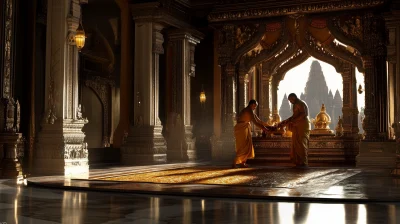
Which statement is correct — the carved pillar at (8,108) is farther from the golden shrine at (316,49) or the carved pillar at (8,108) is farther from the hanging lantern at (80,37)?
the golden shrine at (316,49)

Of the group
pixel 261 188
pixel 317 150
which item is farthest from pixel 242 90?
pixel 261 188

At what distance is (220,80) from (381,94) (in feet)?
18.2

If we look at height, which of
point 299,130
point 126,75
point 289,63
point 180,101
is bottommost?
point 299,130

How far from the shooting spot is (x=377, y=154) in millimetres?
13859

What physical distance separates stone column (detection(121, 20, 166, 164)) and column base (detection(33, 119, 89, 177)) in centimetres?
359

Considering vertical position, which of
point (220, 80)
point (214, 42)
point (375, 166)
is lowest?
point (375, 166)

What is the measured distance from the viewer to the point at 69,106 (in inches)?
433

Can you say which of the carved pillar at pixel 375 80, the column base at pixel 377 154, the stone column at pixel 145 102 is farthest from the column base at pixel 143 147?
the carved pillar at pixel 375 80

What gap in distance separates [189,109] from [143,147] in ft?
9.01

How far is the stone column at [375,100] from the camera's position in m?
13.8

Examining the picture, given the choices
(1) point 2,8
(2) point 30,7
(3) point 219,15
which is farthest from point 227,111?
(1) point 2,8

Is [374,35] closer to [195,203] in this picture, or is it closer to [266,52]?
[266,52]

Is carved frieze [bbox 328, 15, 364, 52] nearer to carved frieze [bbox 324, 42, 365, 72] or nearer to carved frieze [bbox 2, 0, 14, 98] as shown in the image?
carved frieze [bbox 324, 42, 365, 72]

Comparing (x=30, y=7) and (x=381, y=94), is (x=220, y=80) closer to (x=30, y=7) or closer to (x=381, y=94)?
(x=381, y=94)
